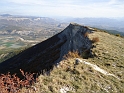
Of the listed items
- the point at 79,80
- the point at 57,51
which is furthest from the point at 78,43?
the point at 79,80

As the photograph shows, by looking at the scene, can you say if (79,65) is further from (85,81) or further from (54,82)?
(54,82)

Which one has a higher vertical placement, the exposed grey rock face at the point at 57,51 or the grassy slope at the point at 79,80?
the grassy slope at the point at 79,80

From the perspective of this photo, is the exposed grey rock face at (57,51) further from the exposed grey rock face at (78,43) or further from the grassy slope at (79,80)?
the grassy slope at (79,80)

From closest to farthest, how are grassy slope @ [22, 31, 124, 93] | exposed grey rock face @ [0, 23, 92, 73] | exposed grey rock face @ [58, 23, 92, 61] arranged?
1. grassy slope @ [22, 31, 124, 93]
2. exposed grey rock face @ [58, 23, 92, 61]
3. exposed grey rock face @ [0, 23, 92, 73]

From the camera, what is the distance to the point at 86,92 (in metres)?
13.2

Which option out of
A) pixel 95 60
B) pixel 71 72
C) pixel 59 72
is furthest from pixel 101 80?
pixel 95 60

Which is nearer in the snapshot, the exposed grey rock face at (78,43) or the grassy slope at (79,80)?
the grassy slope at (79,80)

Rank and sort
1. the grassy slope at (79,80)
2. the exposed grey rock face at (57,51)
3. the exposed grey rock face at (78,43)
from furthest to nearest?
1. the exposed grey rock face at (57,51)
2. the exposed grey rock face at (78,43)
3. the grassy slope at (79,80)

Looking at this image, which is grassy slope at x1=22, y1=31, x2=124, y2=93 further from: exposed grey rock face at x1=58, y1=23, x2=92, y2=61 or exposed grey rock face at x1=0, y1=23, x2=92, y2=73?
exposed grey rock face at x1=58, y1=23, x2=92, y2=61

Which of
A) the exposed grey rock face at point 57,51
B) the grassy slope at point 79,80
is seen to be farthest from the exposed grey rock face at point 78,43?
the grassy slope at point 79,80

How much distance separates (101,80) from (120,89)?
5.73 ft

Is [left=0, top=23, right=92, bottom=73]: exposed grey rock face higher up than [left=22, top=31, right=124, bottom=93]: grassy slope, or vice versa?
[left=22, top=31, right=124, bottom=93]: grassy slope

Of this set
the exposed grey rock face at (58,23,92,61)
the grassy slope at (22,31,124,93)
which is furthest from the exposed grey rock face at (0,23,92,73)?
the grassy slope at (22,31,124,93)

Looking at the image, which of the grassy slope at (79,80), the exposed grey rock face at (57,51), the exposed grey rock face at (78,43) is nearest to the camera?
the grassy slope at (79,80)
